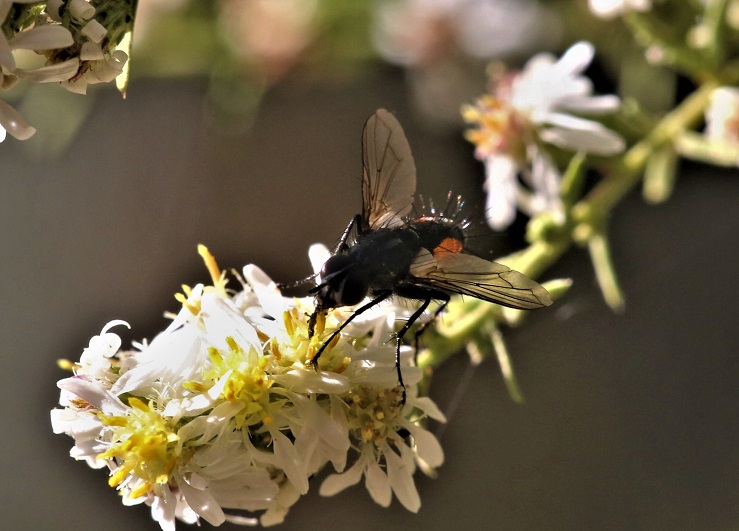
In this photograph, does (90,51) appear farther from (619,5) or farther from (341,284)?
(619,5)

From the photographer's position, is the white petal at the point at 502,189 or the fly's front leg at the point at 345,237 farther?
the white petal at the point at 502,189

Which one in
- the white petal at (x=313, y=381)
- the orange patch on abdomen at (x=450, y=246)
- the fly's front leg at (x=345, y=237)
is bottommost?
the orange patch on abdomen at (x=450, y=246)

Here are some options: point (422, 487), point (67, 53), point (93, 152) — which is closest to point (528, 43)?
point (422, 487)

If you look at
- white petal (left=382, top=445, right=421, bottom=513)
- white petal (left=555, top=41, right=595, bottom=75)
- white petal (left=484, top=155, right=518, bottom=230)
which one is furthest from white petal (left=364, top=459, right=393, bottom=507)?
white petal (left=555, top=41, right=595, bottom=75)

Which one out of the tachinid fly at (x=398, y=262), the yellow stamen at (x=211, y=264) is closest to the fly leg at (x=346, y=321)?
the tachinid fly at (x=398, y=262)

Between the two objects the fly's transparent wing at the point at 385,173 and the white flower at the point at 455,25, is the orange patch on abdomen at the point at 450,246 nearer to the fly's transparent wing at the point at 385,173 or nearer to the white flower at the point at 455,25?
the fly's transparent wing at the point at 385,173

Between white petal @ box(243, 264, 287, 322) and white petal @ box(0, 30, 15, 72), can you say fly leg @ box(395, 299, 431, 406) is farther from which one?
white petal @ box(0, 30, 15, 72)

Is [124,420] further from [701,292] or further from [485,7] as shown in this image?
[701,292]
